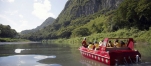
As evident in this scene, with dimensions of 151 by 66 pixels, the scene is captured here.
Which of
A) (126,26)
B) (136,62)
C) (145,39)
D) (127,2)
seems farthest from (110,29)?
(136,62)

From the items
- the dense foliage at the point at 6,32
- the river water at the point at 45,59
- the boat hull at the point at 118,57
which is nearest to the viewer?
the boat hull at the point at 118,57

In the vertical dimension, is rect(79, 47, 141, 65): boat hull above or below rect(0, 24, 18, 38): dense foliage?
below

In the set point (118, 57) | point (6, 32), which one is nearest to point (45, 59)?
point (118, 57)

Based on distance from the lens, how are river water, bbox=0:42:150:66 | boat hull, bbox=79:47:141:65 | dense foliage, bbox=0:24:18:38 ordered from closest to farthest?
boat hull, bbox=79:47:141:65
river water, bbox=0:42:150:66
dense foliage, bbox=0:24:18:38

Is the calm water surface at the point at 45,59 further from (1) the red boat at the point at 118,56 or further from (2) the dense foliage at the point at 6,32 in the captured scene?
(2) the dense foliage at the point at 6,32

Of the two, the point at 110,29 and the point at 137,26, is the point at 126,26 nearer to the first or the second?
the point at 137,26

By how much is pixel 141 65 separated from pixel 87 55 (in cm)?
→ 904

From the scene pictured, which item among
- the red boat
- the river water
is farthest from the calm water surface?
the red boat

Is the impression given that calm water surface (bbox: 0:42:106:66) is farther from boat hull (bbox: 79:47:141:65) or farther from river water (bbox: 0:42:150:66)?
boat hull (bbox: 79:47:141:65)

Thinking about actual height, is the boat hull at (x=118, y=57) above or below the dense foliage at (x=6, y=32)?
below

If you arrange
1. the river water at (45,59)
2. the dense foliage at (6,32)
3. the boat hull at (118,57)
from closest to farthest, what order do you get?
the boat hull at (118,57) → the river water at (45,59) → the dense foliage at (6,32)

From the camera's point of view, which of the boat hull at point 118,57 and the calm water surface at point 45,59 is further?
the calm water surface at point 45,59

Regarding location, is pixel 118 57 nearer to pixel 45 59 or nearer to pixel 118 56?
pixel 118 56

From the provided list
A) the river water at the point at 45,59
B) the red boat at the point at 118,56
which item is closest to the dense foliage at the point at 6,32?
the river water at the point at 45,59
